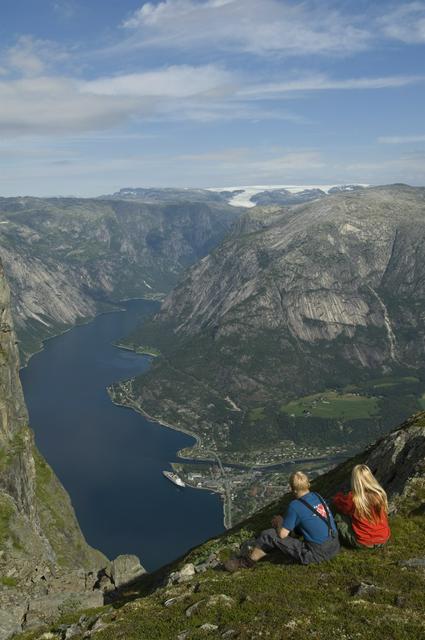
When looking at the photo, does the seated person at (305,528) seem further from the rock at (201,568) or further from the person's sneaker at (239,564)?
the rock at (201,568)

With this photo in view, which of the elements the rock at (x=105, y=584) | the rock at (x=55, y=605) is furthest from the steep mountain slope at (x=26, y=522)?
the rock at (x=55, y=605)

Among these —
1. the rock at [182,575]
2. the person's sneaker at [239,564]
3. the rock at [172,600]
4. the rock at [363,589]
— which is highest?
the rock at [363,589]

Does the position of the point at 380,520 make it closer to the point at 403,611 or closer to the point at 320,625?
the point at 403,611

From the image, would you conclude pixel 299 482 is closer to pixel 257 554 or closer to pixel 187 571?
pixel 257 554

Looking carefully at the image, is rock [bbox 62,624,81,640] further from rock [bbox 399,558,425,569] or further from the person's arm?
rock [bbox 399,558,425,569]

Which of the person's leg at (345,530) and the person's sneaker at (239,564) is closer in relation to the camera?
the person's leg at (345,530)

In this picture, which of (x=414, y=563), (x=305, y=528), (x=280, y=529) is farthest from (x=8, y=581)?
(x=414, y=563)
